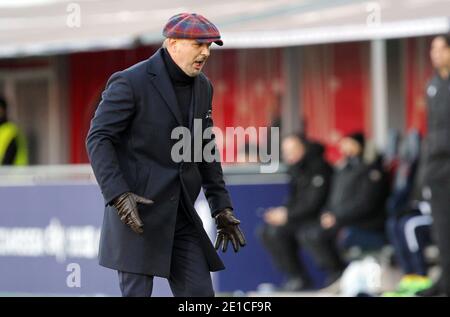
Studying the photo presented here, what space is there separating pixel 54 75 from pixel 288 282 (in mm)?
7004

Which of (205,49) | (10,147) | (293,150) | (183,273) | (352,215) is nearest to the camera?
→ (205,49)

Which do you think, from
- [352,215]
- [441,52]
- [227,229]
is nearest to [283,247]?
[352,215]

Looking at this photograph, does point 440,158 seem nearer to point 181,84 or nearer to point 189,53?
point 181,84

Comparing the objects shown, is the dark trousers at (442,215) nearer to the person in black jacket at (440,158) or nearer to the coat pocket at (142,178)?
the person in black jacket at (440,158)

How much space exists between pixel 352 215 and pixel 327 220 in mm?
291

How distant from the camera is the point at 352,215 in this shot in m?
12.6

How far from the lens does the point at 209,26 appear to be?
716 cm

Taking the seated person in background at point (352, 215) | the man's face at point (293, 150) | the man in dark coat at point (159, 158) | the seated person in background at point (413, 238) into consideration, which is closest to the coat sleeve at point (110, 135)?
the man in dark coat at point (159, 158)

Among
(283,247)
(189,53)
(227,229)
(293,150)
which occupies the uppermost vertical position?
(189,53)

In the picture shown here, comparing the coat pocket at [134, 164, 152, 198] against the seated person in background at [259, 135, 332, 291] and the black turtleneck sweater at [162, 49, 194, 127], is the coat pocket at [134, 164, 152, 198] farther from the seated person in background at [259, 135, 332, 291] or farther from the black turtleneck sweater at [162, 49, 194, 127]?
the seated person in background at [259, 135, 332, 291]

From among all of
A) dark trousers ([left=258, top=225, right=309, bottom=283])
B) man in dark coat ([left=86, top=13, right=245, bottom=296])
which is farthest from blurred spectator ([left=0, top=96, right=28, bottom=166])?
man in dark coat ([left=86, top=13, right=245, bottom=296])

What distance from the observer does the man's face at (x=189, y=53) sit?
7145 mm

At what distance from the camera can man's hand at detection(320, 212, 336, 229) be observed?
1276 centimetres

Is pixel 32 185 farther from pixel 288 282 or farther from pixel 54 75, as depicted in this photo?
pixel 54 75
